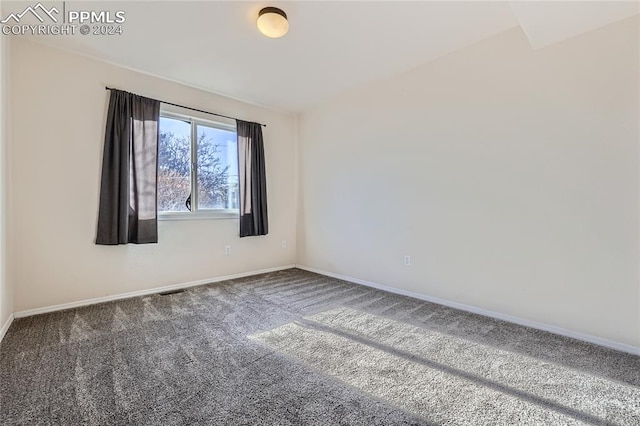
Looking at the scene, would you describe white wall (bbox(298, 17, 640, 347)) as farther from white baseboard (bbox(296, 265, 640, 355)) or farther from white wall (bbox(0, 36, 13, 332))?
white wall (bbox(0, 36, 13, 332))

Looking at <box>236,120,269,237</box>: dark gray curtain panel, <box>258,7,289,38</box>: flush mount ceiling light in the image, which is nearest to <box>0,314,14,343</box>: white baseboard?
<box>236,120,269,237</box>: dark gray curtain panel

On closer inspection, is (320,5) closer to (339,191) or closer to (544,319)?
(339,191)

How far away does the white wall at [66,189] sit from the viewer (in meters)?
2.70

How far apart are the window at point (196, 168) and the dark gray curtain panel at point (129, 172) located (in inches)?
7.7

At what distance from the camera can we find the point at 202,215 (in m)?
3.87

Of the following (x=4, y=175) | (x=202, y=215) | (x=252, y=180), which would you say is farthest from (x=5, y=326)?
(x=252, y=180)

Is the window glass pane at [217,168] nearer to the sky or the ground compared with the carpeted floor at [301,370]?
nearer to the sky

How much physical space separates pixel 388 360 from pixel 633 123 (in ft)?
7.93

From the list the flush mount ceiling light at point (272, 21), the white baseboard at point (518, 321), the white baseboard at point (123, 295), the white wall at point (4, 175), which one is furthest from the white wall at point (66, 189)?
the white baseboard at point (518, 321)

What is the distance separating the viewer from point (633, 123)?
2096 mm

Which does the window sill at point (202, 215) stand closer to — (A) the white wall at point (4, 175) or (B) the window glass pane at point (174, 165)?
(B) the window glass pane at point (174, 165)

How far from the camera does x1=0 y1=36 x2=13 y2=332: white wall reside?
2293 mm

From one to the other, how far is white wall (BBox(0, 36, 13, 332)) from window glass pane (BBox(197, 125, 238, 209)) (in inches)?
68.9

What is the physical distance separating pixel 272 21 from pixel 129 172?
86.5 inches
